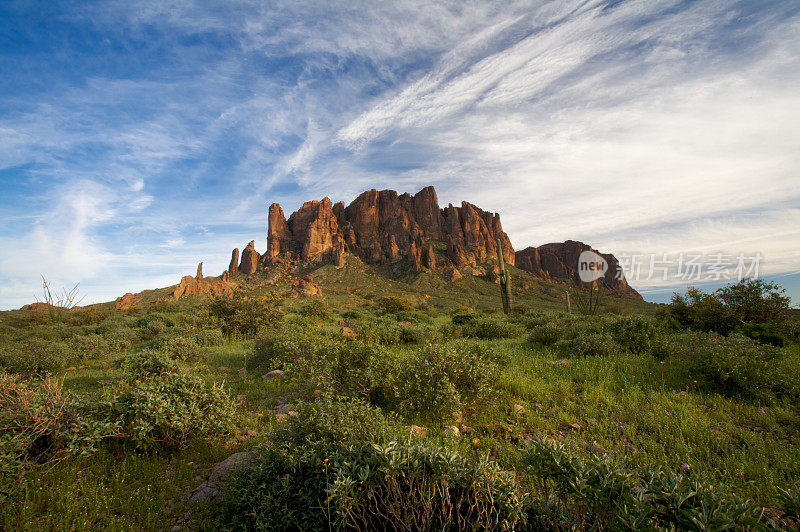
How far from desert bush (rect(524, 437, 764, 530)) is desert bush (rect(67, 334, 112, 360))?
1505 centimetres

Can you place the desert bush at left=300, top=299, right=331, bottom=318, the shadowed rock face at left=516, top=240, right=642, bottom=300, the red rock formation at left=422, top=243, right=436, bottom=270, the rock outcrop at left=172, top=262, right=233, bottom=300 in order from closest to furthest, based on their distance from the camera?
the desert bush at left=300, top=299, right=331, bottom=318, the rock outcrop at left=172, top=262, right=233, bottom=300, the red rock formation at left=422, top=243, right=436, bottom=270, the shadowed rock face at left=516, top=240, right=642, bottom=300

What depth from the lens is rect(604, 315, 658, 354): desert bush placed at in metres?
9.19

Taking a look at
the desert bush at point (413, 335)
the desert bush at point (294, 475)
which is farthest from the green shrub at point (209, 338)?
the desert bush at point (294, 475)

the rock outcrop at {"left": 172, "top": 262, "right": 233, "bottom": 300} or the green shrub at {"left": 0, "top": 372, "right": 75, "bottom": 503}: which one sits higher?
the rock outcrop at {"left": 172, "top": 262, "right": 233, "bottom": 300}

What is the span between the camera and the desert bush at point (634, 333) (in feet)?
30.1

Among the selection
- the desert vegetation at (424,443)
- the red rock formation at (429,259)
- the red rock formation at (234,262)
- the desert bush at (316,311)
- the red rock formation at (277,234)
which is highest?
the red rock formation at (277,234)

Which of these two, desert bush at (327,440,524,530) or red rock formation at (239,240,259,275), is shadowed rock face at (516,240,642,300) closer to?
red rock formation at (239,240,259,275)

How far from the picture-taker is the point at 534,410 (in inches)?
221

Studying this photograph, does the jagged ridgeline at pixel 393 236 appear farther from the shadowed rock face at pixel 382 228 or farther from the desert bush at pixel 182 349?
the desert bush at pixel 182 349

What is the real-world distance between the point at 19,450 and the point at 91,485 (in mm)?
1141

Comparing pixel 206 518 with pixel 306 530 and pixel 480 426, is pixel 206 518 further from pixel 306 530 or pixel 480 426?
pixel 480 426

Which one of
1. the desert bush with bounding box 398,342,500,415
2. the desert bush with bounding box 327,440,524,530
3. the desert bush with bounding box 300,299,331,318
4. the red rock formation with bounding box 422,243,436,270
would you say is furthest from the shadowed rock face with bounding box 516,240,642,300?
the desert bush with bounding box 327,440,524,530

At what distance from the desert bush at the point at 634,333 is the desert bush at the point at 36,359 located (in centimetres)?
1652

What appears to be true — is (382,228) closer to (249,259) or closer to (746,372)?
(249,259)
